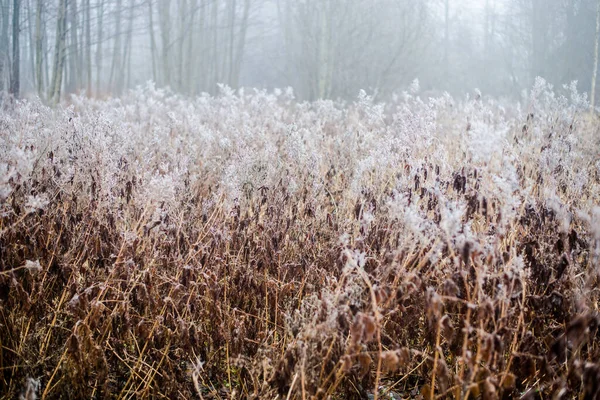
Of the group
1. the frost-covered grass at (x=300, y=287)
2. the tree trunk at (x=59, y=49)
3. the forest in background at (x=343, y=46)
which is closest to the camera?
the frost-covered grass at (x=300, y=287)

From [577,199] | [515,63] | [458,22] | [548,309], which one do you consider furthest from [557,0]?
[548,309]

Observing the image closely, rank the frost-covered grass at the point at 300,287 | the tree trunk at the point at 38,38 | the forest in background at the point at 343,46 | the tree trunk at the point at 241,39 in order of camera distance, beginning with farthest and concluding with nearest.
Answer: the tree trunk at the point at 241,39, the forest in background at the point at 343,46, the tree trunk at the point at 38,38, the frost-covered grass at the point at 300,287

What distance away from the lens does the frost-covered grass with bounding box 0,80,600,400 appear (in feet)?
5.08

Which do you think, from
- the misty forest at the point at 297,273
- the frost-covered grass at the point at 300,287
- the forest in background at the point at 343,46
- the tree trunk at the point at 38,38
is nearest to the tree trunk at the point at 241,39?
the forest in background at the point at 343,46

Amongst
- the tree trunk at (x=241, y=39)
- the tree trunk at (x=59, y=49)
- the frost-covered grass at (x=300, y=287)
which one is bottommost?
the frost-covered grass at (x=300, y=287)

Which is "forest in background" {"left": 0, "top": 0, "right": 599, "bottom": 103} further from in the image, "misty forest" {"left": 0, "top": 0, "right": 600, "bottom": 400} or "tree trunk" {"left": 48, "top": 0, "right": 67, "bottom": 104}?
"misty forest" {"left": 0, "top": 0, "right": 600, "bottom": 400}

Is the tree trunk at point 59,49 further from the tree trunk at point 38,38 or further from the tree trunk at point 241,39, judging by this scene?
the tree trunk at point 241,39

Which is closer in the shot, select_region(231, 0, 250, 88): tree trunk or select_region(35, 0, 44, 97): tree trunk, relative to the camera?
select_region(35, 0, 44, 97): tree trunk

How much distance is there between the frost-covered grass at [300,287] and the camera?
5.08 feet

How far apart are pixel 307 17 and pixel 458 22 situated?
16.2m

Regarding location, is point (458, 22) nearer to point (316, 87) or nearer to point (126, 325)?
point (316, 87)

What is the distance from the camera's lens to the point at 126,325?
1883 millimetres

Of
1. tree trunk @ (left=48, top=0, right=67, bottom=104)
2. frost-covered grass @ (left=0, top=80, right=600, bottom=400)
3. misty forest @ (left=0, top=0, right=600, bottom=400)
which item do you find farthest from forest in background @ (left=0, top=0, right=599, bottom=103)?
frost-covered grass @ (left=0, top=80, right=600, bottom=400)

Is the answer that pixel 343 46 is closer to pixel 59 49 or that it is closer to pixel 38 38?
pixel 59 49
